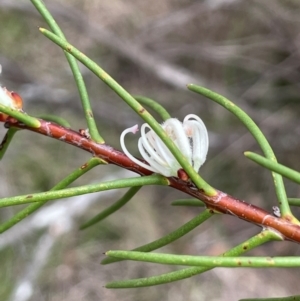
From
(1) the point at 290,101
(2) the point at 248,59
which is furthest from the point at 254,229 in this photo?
(2) the point at 248,59

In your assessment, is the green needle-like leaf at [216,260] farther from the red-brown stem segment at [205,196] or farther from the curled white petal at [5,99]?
the curled white petal at [5,99]

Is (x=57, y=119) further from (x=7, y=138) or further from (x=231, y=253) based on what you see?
(x=231, y=253)

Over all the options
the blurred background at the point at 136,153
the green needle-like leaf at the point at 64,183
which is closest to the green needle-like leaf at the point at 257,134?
the green needle-like leaf at the point at 64,183

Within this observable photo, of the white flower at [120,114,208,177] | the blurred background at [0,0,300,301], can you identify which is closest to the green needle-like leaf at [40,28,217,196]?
the white flower at [120,114,208,177]

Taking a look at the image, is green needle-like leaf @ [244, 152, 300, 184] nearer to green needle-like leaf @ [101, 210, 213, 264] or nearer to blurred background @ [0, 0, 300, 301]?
green needle-like leaf @ [101, 210, 213, 264]

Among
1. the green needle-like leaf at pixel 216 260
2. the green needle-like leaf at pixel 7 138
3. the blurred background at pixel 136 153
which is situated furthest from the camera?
the blurred background at pixel 136 153

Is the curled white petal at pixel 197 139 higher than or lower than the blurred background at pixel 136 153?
lower

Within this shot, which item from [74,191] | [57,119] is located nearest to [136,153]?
[57,119]
